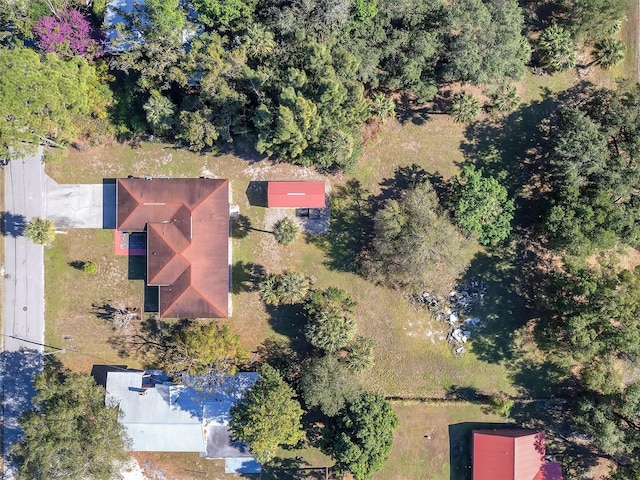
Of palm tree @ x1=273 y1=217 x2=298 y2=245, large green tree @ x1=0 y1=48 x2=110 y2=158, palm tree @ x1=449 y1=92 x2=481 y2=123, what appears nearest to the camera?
large green tree @ x1=0 y1=48 x2=110 y2=158

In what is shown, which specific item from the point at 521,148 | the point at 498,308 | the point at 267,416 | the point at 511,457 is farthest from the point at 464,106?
the point at 267,416

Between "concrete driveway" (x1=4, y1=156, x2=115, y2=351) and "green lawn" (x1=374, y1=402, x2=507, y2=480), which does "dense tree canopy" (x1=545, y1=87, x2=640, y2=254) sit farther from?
"concrete driveway" (x1=4, y1=156, x2=115, y2=351)

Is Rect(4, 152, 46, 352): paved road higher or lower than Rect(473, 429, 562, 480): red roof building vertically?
higher

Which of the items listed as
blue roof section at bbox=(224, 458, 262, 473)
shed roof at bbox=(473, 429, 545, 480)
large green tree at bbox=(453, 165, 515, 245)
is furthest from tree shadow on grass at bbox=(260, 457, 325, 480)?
large green tree at bbox=(453, 165, 515, 245)

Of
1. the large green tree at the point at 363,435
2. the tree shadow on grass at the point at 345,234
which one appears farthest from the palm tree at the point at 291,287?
the large green tree at the point at 363,435

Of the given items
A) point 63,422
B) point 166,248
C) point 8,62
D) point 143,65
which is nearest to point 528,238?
point 166,248
